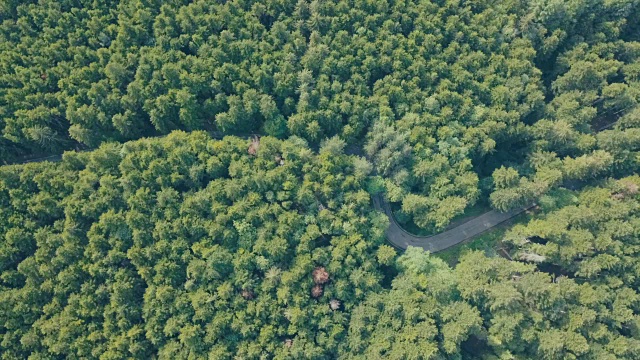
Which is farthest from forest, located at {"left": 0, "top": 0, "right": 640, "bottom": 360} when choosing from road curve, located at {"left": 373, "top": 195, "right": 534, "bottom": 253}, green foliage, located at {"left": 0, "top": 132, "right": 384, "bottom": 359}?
road curve, located at {"left": 373, "top": 195, "right": 534, "bottom": 253}

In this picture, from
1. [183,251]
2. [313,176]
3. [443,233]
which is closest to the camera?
[183,251]

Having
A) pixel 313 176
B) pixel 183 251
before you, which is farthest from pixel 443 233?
pixel 183 251

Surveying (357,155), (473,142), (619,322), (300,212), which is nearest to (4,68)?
(300,212)

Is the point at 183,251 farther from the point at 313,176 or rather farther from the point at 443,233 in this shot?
the point at 443,233

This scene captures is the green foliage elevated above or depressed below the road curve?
above

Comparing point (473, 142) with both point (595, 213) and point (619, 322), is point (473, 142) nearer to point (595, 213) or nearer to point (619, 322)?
point (595, 213)

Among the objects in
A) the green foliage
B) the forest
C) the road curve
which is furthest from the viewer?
the road curve

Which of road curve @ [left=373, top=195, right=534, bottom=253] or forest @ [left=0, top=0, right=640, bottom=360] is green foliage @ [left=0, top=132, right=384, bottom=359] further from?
road curve @ [left=373, top=195, right=534, bottom=253]
